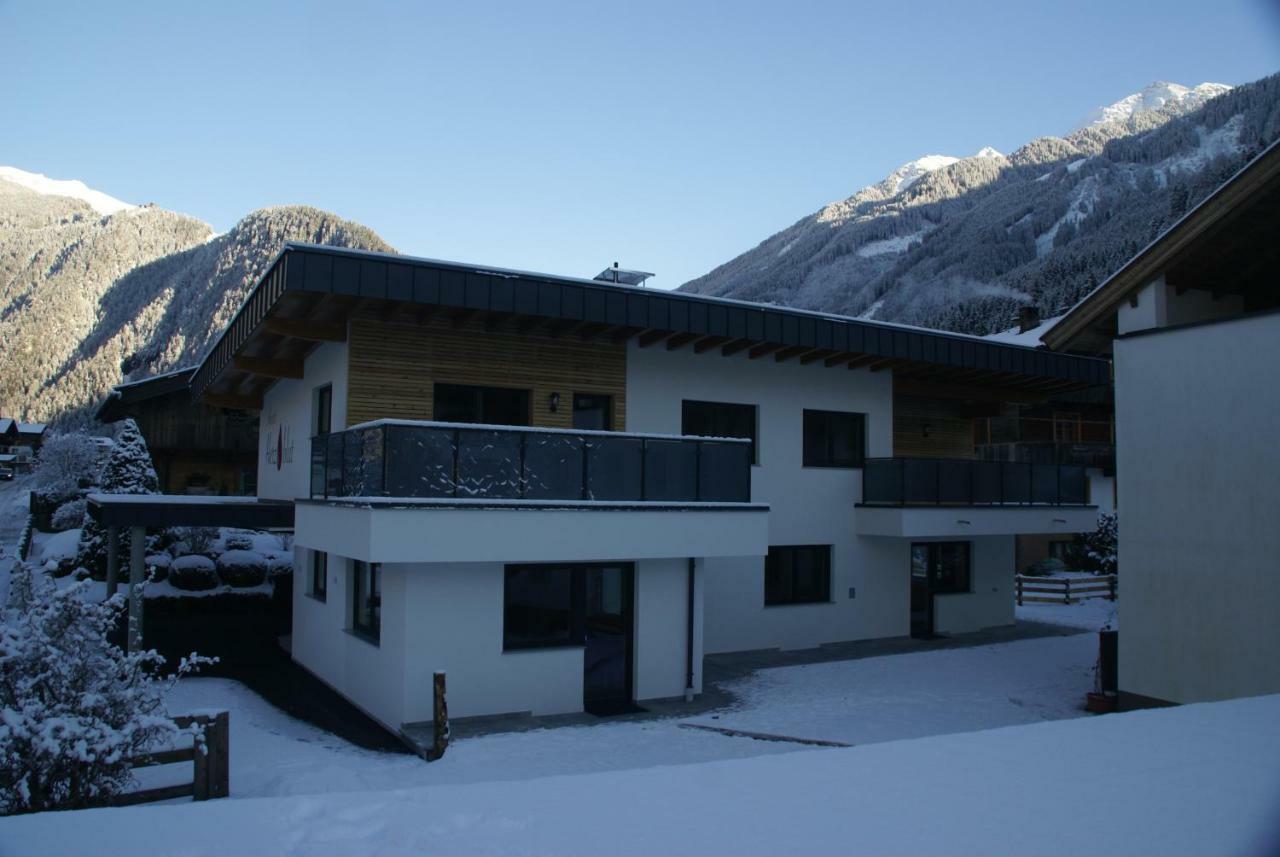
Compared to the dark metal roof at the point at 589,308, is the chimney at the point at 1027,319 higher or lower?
higher

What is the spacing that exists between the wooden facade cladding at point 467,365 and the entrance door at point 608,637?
3048 mm

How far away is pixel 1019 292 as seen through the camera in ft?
265

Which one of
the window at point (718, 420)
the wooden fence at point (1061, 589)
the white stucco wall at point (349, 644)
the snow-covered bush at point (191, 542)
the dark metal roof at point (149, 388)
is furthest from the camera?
the dark metal roof at point (149, 388)

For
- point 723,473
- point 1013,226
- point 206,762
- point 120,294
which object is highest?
point 1013,226

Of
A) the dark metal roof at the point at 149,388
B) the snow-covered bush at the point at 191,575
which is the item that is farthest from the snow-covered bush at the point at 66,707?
the dark metal roof at the point at 149,388

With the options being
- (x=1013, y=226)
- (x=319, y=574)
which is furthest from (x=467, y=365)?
(x=1013, y=226)

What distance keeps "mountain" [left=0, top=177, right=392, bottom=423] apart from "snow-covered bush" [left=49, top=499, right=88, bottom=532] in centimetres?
4866

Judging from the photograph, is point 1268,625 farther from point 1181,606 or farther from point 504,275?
point 504,275

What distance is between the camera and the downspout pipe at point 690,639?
1380cm

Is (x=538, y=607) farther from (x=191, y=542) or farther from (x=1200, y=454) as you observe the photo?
(x=191, y=542)

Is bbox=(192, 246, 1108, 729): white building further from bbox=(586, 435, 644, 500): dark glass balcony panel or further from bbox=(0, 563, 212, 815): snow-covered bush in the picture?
bbox=(0, 563, 212, 815): snow-covered bush

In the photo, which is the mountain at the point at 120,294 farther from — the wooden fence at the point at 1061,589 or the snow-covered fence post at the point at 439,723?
the snow-covered fence post at the point at 439,723

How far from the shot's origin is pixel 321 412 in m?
16.5

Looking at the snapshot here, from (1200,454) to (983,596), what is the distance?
10136 millimetres
